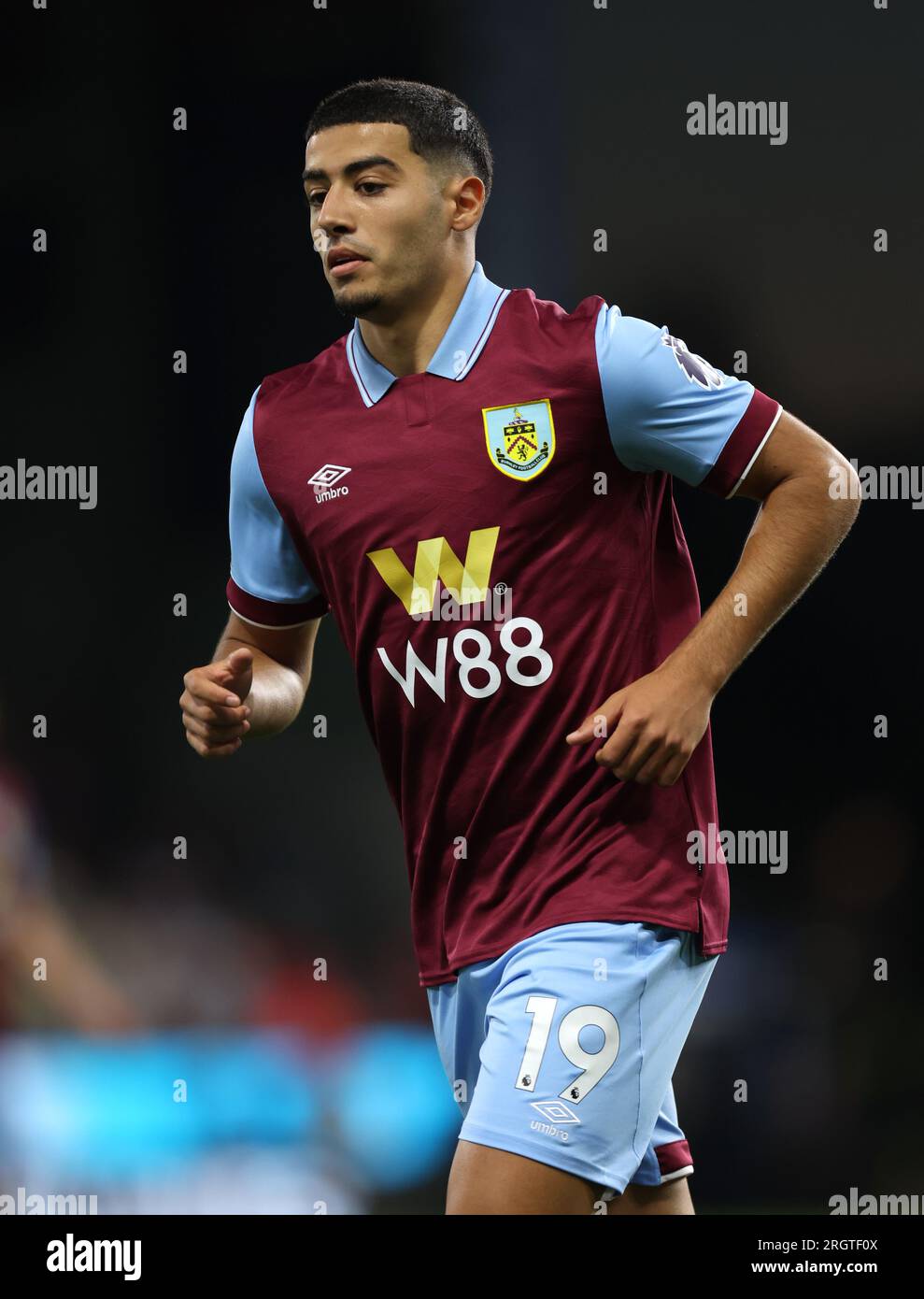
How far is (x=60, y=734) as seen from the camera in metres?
5.51

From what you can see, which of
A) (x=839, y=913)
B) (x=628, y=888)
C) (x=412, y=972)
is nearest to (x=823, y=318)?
(x=839, y=913)

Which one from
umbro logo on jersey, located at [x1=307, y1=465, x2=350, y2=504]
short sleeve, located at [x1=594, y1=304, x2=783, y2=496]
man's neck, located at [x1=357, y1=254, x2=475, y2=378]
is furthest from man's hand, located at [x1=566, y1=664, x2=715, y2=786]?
man's neck, located at [x1=357, y1=254, x2=475, y2=378]

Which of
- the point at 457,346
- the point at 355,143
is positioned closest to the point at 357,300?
the point at 457,346

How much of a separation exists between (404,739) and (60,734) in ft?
9.47

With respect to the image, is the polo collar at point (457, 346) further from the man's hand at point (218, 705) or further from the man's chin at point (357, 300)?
→ the man's hand at point (218, 705)

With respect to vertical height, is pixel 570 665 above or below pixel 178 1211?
above

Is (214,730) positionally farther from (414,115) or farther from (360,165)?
(414,115)

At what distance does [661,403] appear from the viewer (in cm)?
277

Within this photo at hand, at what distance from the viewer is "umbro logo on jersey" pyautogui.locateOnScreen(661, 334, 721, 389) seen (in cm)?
279

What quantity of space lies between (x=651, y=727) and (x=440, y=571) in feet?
1.65

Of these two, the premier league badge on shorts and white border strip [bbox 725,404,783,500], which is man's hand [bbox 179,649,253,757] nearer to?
the premier league badge on shorts

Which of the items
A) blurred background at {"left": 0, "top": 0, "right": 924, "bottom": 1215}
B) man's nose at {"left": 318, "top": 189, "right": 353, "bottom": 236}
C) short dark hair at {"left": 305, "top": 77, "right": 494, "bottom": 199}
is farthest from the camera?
blurred background at {"left": 0, "top": 0, "right": 924, "bottom": 1215}

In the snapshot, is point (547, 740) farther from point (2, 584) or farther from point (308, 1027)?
point (2, 584)

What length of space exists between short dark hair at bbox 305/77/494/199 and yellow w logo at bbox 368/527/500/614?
78cm
